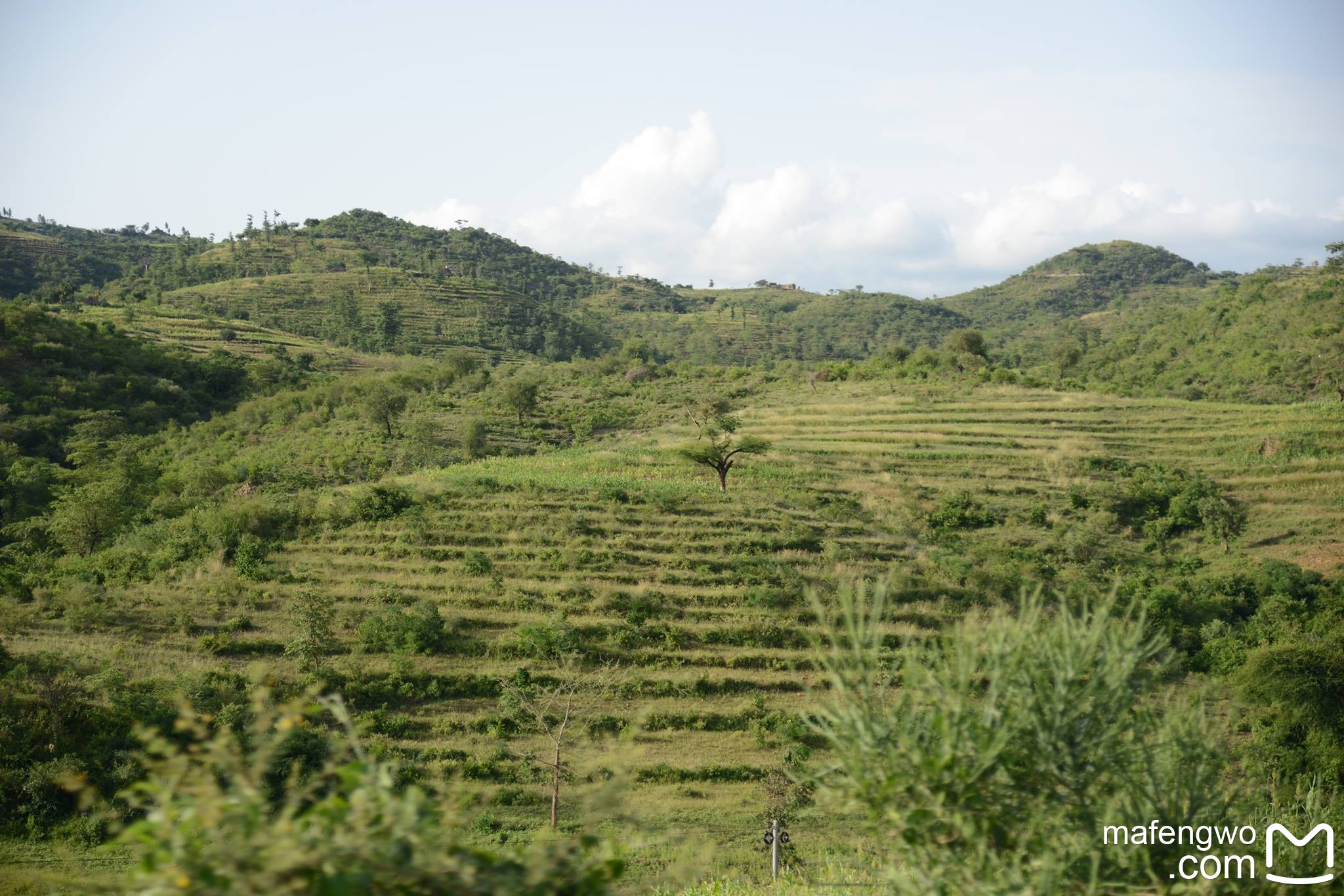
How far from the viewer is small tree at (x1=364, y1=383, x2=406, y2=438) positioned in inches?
1731

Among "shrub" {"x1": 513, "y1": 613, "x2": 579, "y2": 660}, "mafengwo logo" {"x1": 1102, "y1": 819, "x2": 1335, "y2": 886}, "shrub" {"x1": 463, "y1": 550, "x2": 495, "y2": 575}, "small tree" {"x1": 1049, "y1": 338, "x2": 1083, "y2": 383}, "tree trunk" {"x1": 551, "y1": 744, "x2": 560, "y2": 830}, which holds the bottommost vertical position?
"tree trunk" {"x1": 551, "y1": 744, "x2": 560, "y2": 830}

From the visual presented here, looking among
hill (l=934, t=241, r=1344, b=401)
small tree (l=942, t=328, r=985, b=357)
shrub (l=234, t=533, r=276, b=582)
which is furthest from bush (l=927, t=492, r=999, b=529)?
small tree (l=942, t=328, r=985, b=357)

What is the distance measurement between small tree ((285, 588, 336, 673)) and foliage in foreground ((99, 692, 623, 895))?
17925mm

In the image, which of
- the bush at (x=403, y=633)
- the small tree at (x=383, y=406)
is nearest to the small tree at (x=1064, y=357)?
the small tree at (x=383, y=406)

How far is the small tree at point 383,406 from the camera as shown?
43969 millimetres

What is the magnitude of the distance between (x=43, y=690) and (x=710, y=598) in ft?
55.6

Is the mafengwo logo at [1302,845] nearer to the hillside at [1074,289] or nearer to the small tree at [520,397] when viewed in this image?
the small tree at [520,397]

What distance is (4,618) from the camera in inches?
768

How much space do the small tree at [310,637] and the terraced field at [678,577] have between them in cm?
53

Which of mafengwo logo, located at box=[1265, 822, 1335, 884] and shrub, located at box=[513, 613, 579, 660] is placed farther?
shrub, located at box=[513, 613, 579, 660]

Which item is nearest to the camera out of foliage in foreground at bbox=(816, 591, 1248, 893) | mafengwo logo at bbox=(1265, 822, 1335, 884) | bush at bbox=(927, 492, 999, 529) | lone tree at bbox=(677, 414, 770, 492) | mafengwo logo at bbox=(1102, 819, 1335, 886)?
foliage in foreground at bbox=(816, 591, 1248, 893)

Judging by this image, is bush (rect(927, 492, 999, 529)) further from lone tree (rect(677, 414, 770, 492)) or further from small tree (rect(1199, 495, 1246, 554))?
small tree (rect(1199, 495, 1246, 554))

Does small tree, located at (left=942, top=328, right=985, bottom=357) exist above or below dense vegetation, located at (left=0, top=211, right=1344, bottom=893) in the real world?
above

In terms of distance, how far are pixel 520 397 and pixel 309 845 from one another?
45835mm
